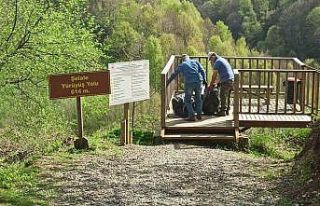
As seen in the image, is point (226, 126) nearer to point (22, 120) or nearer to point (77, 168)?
point (77, 168)

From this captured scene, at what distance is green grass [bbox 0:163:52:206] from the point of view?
24.3 feet

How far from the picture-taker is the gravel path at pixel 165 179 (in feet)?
24.4

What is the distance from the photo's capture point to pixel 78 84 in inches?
423

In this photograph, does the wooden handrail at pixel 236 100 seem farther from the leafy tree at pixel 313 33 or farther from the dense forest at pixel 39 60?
the leafy tree at pixel 313 33

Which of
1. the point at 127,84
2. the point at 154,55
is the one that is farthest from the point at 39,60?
the point at 154,55

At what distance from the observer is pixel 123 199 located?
7441 millimetres

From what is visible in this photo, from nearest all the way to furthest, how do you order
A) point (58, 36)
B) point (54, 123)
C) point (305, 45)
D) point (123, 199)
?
point (123, 199) < point (58, 36) < point (54, 123) < point (305, 45)

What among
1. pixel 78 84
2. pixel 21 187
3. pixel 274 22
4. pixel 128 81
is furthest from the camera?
pixel 274 22

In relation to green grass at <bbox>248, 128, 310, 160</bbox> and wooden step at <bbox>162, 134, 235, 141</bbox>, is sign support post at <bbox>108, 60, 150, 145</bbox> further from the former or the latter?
green grass at <bbox>248, 128, 310, 160</bbox>

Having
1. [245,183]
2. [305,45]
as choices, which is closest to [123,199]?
[245,183]

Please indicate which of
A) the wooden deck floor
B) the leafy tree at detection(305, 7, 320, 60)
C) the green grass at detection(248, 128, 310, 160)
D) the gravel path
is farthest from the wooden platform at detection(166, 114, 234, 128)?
the leafy tree at detection(305, 7, 320, 60)

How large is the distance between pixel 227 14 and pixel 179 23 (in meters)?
24.0

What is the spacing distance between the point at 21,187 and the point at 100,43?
13444 millimetres

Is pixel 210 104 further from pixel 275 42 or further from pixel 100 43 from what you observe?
pixel 275 42
